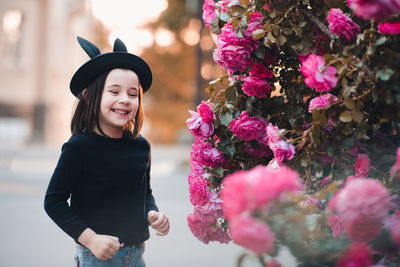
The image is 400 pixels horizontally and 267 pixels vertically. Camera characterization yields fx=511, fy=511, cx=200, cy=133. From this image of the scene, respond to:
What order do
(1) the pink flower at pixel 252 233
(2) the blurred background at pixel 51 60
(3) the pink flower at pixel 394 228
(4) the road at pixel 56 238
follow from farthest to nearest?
(2) the blurred background at pixel 51 60 < (4) the road at pixel 56 238 < (3) the pink flower at pixel 394 228 < (1) the pink flower at pixel 252 233

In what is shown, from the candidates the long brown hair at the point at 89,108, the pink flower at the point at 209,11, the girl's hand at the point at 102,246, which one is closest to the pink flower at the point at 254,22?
the pink flower at the point at 209,11

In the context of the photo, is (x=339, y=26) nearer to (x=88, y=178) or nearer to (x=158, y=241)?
(x=88, y=178)

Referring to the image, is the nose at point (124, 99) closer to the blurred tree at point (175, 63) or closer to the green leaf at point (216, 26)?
the green leaf at point (216, 26)

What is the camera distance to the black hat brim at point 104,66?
1721mm

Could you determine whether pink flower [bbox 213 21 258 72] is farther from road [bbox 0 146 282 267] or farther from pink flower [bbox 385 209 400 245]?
road [bbox 0 146 282 267]

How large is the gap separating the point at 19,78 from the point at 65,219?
788 inches

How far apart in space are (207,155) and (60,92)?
2112 centimetres

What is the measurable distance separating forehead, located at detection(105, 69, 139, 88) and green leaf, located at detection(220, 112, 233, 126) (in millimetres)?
391

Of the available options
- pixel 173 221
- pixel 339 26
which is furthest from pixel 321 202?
pixel 173 221

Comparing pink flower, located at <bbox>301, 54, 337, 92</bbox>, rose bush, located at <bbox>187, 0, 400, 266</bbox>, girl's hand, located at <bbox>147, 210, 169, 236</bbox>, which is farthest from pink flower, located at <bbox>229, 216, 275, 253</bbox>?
girl's hand, located at <bbox>147, 210, 169, 236</bbox>

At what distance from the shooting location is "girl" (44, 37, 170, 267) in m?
1.61

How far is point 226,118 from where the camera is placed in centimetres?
151

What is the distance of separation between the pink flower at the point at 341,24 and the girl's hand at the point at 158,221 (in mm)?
890

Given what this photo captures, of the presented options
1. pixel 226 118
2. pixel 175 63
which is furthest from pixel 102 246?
pixel 175 63
